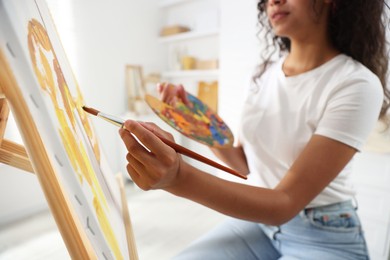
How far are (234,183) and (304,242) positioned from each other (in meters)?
0.33

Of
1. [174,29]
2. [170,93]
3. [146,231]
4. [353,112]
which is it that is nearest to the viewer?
[353,112]

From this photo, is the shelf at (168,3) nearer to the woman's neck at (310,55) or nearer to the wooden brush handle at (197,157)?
the woman's neck at (310,55)

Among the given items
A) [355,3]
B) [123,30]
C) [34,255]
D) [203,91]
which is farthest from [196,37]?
[34,255]

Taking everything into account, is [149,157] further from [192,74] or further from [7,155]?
[192,74]

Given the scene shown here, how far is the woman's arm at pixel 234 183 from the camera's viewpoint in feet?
1.03

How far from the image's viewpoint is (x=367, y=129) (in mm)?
534

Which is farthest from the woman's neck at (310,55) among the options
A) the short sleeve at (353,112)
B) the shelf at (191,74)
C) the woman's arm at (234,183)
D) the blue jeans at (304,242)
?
the shelf at (191,74)

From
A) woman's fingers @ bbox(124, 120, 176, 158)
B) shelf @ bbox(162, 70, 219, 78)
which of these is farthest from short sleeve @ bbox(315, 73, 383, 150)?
shelf @ bbox(162, 70, 219, 78)

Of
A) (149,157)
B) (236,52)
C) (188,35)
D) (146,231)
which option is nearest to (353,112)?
(149,157)

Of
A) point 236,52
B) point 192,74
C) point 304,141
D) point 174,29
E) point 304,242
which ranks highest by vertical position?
point 174,29

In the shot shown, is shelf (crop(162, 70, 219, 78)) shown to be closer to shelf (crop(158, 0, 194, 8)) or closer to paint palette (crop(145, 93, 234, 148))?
shelf (crop(158, 0, 194, 8))

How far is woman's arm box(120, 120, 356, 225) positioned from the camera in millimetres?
313

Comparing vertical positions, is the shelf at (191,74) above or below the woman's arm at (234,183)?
below

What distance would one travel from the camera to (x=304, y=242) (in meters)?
0.61
